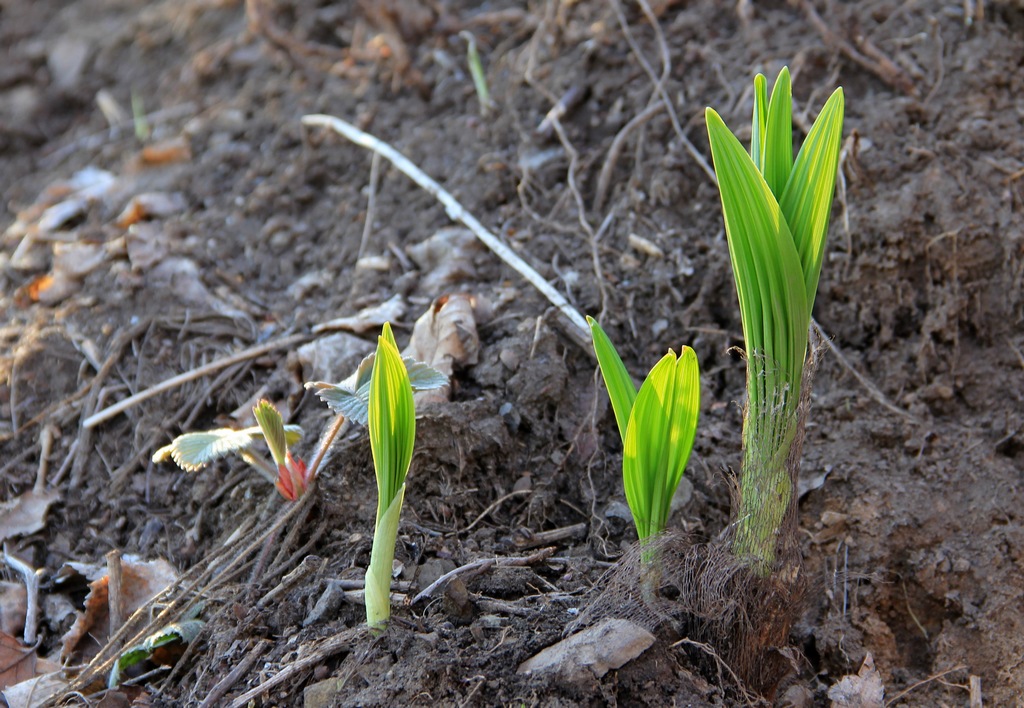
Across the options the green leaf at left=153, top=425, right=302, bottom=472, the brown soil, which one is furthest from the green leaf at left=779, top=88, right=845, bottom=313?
the green leaf at left=153, top=425, right=302, bottom=472

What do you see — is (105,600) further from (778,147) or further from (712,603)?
(778,147)

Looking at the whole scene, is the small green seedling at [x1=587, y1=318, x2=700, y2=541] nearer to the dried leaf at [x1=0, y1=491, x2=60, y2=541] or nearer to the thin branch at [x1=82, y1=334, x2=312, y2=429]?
the thin branch at [x1=82, y1=334, x2=312, y2=429]

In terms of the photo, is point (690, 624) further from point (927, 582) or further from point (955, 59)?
point (955, 59)

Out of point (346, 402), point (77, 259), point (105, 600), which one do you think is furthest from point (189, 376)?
point (346, 402)

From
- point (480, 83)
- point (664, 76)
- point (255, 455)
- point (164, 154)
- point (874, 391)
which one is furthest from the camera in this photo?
point (164, 154)

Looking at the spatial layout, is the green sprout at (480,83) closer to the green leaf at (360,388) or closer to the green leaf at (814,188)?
the green leaf at (360,388)

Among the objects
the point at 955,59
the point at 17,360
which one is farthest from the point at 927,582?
the point at 17,360
